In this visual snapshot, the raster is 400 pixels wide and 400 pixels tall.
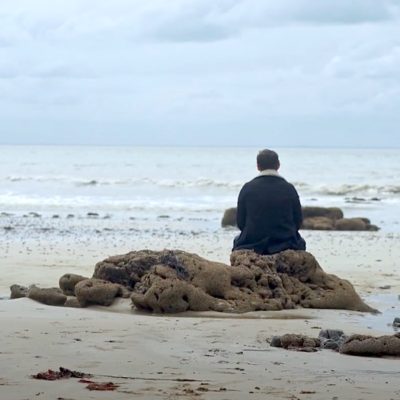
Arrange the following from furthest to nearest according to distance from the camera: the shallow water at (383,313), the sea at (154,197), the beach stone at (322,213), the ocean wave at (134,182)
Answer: the ocean wave at (134,182) < the sea at (154,197) < the beach stone at (322,213) < the shallow water at (383,313)

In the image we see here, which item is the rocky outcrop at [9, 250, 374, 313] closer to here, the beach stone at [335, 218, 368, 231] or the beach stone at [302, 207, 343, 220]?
the beach stone at [335, 218, 368, 231]

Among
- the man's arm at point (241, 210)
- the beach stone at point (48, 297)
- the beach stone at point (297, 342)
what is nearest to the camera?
the beach stone at point (297, 342)

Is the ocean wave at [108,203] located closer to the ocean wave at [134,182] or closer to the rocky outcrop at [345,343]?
the ocean wave at [134,182]

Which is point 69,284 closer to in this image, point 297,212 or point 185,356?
point 297,212

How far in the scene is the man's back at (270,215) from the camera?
33.0 feet

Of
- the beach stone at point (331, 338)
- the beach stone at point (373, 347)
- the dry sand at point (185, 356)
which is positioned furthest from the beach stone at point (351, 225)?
the beach stone at point (373, 347)

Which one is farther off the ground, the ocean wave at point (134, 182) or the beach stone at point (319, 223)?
the ocean wave at point (134, 182)

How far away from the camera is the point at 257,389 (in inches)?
217

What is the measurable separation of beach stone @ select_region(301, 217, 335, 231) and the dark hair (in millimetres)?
12237

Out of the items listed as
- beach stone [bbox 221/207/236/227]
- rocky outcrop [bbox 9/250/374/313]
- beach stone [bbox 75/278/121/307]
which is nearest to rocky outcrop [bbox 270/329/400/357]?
rocky outcrop [bbox 9/250/374/313]

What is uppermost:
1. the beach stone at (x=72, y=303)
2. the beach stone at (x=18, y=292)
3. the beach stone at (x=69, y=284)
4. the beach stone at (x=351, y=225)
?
the beach stone at (x=351, y=225)

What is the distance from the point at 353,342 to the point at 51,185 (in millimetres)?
41943

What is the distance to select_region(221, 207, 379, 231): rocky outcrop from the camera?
22.3 meters

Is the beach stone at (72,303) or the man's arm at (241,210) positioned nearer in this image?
the beach stone at (72,303)
